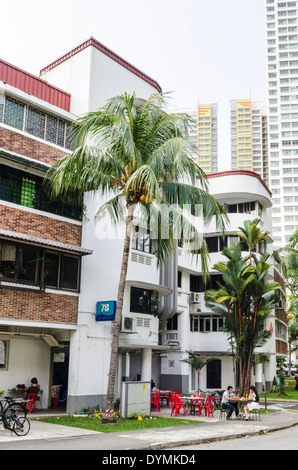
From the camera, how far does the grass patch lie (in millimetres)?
14923

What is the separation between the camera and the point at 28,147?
18.1 m

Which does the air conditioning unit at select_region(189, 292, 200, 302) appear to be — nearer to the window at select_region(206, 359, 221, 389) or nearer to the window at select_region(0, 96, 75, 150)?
the window at select_region(206, 359, 221, 389)

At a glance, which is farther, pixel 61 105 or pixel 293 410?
pixel 293 410

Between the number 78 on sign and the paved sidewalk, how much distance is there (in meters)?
4.32

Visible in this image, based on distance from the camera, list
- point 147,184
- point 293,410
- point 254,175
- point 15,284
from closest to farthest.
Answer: point 147,184
point 15,284
point 293,410
point 254,175

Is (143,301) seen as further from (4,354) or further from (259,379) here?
(259,379)

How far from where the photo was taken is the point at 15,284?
54.9 ft

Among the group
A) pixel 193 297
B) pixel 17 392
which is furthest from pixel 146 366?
pixel 193 297

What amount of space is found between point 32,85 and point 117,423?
40.5 ft

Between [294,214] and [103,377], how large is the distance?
102 m

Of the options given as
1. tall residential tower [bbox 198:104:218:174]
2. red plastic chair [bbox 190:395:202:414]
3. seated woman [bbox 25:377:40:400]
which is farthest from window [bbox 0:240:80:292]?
tall residential tower [bbox 198:104:218:174]

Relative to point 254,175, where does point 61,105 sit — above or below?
below

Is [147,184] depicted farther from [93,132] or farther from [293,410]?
[293,410]

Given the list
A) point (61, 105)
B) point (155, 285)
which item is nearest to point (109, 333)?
point (155, 285)
